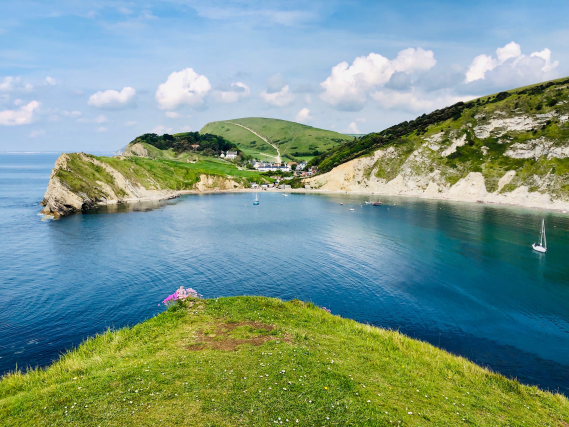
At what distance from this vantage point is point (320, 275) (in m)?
64.3

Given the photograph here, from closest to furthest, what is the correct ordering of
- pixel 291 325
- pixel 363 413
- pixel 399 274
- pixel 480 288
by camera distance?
pixel 363 413, pixel 291 325, pixel 480 288, pixel 399 274

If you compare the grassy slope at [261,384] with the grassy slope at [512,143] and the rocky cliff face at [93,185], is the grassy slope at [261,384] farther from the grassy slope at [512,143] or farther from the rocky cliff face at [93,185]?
the grassy slope at [512,143]

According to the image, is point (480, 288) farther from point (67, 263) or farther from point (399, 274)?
point (67, 263)

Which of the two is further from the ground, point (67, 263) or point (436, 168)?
point (436, 168)

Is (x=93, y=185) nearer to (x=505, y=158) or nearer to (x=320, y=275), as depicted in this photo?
(x=320, y=275)

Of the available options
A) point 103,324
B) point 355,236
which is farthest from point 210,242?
point 103,324

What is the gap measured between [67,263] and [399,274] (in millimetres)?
65811

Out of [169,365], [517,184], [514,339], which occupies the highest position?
[517,184]

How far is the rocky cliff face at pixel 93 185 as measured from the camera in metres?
129

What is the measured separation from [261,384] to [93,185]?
15626 centimetres

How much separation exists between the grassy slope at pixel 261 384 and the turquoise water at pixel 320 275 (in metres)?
14.1

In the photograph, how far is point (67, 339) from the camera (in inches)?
1581

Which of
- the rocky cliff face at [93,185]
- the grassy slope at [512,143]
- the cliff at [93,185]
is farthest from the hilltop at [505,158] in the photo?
the cliff at [93,185]

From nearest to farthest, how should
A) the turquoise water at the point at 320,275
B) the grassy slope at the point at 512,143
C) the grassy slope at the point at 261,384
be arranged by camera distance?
the grassy slope at the point at 261,384
the turquoise water at the point at 320,275
the grassy slope at the point at 512,143
